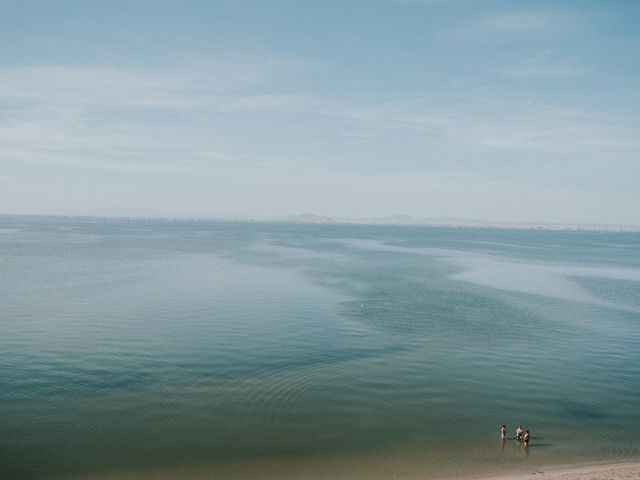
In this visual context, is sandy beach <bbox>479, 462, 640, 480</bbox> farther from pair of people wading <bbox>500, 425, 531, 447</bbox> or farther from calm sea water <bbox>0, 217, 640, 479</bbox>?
pair of people wading <bbox>500, 425, 531, 447</bbox>

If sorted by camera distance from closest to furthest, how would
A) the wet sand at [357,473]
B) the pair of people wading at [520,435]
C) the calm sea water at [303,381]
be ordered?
the wet sand at [357,473] < the calm sea water at [303,381] < the pair of people wading at [520,435]

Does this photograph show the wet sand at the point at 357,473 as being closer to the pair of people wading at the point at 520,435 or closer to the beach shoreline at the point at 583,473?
the beach shoreline at the point at 583,473

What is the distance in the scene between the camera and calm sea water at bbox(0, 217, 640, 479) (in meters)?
28.5

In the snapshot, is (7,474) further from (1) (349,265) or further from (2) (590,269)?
(2) (590,269)

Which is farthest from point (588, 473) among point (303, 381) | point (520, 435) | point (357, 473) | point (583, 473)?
point (303, 381)

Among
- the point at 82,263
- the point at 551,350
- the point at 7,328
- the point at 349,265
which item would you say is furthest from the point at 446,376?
the point at 82,263

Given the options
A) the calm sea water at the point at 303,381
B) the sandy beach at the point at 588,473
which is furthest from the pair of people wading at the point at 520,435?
the sandy beach at the point at 588,473

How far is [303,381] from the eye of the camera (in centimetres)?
3909

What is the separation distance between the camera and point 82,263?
10756cm

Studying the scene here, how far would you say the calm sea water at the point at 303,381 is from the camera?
2850 centimetres

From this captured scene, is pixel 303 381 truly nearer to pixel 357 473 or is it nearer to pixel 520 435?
pixel 357 473

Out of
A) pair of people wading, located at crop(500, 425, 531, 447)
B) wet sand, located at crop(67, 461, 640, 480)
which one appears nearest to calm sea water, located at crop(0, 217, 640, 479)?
wet sand, located at crop(67, 461, 640, 480)

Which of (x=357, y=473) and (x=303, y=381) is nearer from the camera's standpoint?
(x=357, y=473)

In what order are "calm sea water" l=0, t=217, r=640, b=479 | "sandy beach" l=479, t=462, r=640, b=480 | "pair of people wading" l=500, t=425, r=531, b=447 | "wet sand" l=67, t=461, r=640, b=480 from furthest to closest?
"pair of people wading" l=500, t=425, r=531, b=447 → "calm sea water" l=0, t=217, r=640, b=479 → "wet sand" l=67, t=461, r=640, b=480 → "sandy beach" l=479, t=462, r=640, b=480
